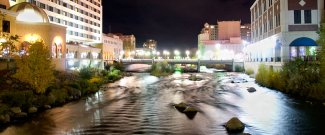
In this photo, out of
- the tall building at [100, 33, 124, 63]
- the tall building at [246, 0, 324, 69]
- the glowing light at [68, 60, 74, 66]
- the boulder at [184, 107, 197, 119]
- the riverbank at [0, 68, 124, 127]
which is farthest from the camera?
the tall building at [100, 33, 124, 63]

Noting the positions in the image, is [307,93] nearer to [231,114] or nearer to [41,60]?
[231,114]

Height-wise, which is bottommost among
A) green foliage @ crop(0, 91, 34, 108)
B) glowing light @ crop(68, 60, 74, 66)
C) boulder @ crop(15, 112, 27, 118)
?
boulder @ crop(15, 112, 27, 118)

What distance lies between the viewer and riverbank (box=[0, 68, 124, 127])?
28156 millimetres

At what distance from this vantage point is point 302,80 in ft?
130

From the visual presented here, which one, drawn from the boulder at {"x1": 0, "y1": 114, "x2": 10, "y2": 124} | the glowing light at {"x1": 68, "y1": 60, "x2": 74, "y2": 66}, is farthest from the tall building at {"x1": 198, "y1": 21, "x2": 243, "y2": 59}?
the boulder at {"x1": 0, "y1": 114, "x2": 10, "y2": 124}

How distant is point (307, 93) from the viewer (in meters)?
38.8

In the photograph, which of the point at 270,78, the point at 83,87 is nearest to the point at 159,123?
the point at 83,87

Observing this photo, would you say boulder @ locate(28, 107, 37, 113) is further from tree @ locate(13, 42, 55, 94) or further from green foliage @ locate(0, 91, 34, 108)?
tree @ locate(13, 42, 55, 94)

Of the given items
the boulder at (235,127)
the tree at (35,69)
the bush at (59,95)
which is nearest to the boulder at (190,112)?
the boulder at (235,127)

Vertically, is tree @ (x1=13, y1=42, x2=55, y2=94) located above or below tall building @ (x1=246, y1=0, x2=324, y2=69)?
below

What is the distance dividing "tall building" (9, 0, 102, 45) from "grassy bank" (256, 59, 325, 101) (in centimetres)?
5797

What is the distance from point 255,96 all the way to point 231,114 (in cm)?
1320

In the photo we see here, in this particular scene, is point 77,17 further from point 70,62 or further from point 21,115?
point 21,115

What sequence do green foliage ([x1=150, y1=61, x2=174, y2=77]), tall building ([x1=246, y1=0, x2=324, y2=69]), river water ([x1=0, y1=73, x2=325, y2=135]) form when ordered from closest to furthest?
river water ([x1=0, y1=73, x2=325, y2=135])
tall building ([x1=246, y1=0, x2=324, y2=69])
green foliage ([x1=150, y1=61, x2=174, y2=77])
